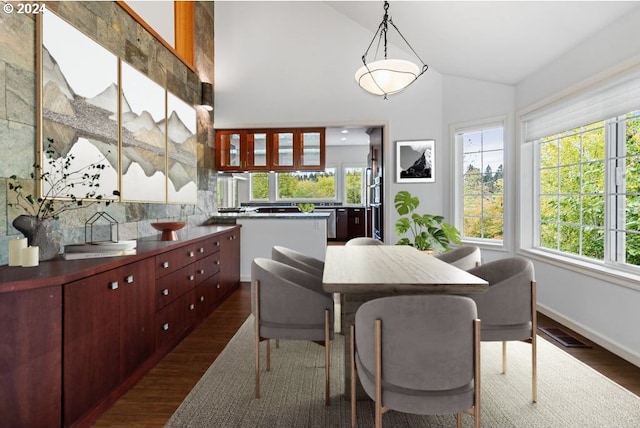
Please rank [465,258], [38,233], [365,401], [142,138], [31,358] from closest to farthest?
[31,358], [38,233], [365,401], [465,258], [142,138]

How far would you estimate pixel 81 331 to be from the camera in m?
1.70

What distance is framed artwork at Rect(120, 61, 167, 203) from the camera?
289 cm

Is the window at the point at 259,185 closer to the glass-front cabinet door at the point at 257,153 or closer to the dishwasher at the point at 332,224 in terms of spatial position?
the dishwasher at the point at 332,224

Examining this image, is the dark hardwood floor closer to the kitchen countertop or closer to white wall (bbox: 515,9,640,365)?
white wall (bbox: 515,9,640,365)

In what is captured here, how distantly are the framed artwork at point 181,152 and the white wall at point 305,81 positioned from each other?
92 cm

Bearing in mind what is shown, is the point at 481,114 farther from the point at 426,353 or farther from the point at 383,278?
the point at 426,353

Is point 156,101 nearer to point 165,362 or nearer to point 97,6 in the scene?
point 97,6

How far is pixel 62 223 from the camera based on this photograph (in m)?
2.25

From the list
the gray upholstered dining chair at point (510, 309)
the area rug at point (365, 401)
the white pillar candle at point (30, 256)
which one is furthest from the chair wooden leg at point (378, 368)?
the white pillar candle at point (30, 256)

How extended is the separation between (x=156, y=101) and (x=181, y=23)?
1.45m

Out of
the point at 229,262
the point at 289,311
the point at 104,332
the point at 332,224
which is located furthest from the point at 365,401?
the point at 332,224

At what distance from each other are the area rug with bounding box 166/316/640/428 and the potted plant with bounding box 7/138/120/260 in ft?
3.89

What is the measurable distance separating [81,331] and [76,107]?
58.3 inches

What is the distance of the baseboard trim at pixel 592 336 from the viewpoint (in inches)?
98.8
